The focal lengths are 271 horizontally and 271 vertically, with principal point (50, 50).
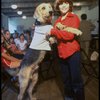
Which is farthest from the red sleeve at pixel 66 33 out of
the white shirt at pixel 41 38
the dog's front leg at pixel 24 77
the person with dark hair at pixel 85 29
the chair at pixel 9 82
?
the person with dark hair at pixel 85 29

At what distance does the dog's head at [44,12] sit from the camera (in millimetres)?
2959

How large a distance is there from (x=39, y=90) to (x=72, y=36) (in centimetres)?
156

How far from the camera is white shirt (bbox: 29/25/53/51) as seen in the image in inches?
117

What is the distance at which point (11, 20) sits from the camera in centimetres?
2009

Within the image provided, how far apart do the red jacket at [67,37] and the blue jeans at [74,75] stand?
0.06m

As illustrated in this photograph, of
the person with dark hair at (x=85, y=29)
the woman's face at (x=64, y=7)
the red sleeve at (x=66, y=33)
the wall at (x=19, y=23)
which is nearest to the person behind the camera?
the red sleeve at (x=66, y=33)

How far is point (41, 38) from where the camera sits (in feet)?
9.83

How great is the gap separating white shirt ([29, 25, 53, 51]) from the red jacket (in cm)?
27

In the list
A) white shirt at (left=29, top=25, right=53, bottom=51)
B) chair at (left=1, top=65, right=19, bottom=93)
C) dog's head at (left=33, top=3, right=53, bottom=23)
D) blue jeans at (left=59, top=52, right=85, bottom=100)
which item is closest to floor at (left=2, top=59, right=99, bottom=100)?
chair at (left=1, top=65, right=19, bottom=93)

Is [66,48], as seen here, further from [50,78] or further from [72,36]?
[50,78]

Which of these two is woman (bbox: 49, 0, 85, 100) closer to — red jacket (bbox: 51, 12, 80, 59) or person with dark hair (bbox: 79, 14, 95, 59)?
red jacket (bbox: 51, 12, 80, 59)

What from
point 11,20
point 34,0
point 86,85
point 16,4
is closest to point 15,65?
point 86,85

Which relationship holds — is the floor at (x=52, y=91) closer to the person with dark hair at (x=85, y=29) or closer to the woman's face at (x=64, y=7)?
A: the woman's face at (x=64, y=7)

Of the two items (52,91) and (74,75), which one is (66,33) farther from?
(52,91)
